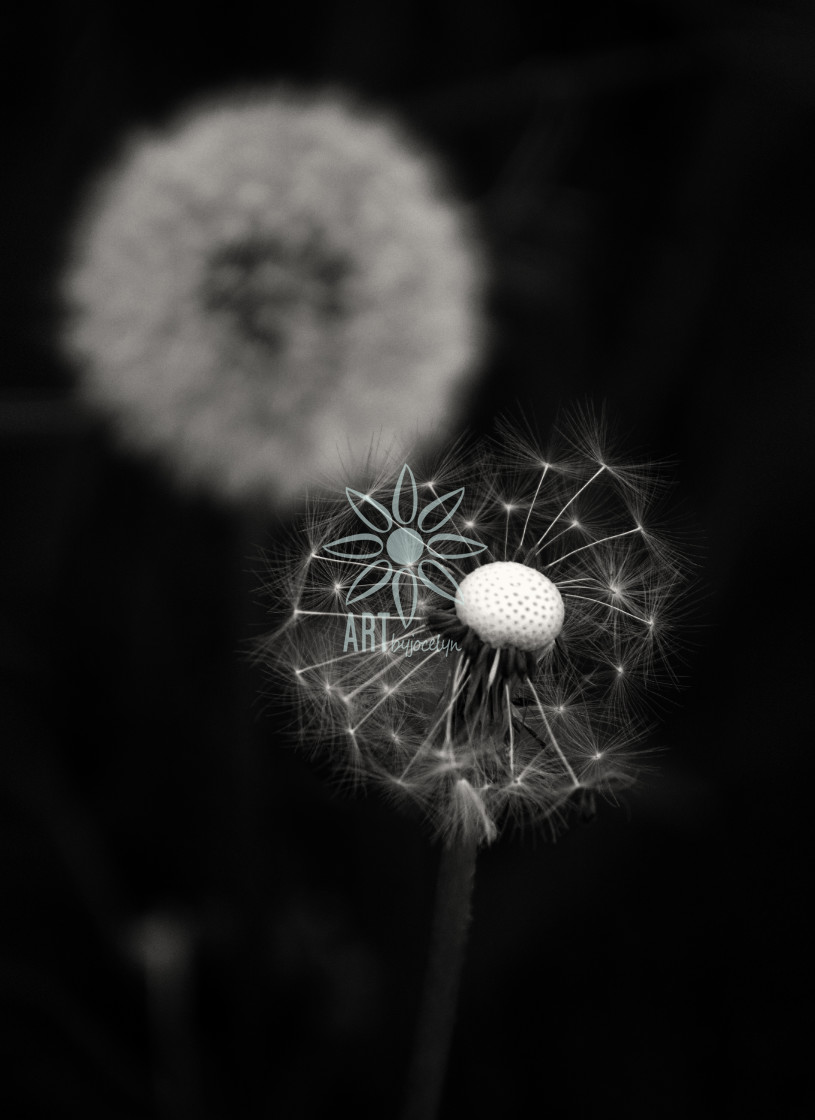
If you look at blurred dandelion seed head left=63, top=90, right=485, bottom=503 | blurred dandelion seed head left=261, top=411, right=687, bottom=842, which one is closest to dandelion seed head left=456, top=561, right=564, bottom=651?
blurred dandelion seed head left=261, top=411, right=687, bottom=842

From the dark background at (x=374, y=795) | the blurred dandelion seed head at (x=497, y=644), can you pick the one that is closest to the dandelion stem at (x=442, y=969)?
the blurred dandelion seed head at (x=497, y=644)

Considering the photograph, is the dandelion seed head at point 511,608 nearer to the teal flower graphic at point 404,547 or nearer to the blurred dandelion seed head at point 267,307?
the teal flower graphic at point 404,547

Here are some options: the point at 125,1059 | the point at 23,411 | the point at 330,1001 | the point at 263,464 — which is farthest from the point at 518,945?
the point at 23,411

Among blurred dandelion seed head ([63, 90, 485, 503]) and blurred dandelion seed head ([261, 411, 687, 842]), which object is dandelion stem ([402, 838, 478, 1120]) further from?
blurred dandelion seed head ([63, 90, 485, 503])

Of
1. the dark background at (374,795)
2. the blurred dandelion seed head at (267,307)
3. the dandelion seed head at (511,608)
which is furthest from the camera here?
the dark background at (374,795)

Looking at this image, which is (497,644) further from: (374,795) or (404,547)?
(374,795)

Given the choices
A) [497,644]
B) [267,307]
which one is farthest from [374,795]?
[497,644]
